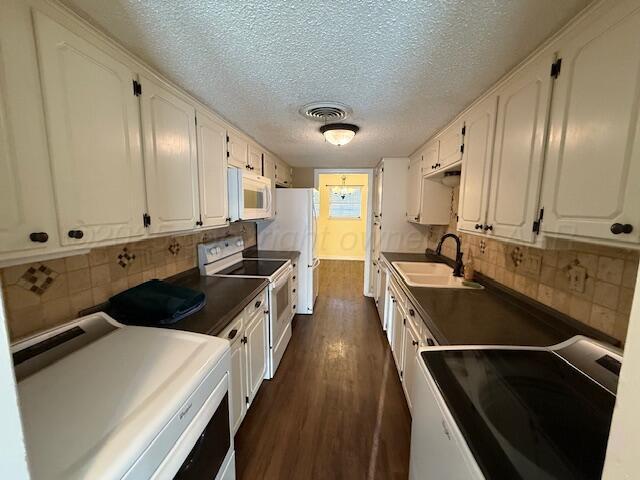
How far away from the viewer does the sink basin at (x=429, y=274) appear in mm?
2275

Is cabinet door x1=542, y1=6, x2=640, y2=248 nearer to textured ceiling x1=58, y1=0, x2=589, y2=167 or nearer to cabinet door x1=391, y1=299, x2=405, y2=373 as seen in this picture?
textured ceiling x1=58, y1=0, x2=589, y2=167

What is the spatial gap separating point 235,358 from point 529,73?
6.77 ft

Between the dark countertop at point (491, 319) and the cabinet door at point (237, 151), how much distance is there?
1.75 meters

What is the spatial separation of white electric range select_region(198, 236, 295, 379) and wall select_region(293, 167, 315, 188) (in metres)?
2.04

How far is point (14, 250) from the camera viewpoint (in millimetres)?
756

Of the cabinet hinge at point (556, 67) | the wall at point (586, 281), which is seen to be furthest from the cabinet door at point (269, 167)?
the cabinet hinge at point (556, 67)

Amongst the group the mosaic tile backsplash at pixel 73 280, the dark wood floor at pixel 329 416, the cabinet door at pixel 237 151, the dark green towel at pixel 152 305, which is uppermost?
the cabinet door at pixel 237 151

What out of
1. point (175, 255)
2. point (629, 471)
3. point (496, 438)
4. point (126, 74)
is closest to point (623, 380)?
point (629, 471)

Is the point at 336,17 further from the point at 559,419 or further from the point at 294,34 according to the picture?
the point at 559,419

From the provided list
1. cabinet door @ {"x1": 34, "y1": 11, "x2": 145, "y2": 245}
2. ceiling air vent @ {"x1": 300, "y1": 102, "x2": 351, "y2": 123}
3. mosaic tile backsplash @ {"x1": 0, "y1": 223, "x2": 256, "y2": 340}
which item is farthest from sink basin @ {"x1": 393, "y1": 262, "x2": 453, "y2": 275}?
cabinet door @ {"x1": 34, "y1": 11, "x2": 145, "y2": 245}

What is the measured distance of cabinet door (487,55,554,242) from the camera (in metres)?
1.08

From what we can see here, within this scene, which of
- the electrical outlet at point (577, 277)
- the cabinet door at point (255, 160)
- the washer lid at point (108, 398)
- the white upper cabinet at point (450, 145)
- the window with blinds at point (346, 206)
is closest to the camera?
the washer lid at point (108, 398)

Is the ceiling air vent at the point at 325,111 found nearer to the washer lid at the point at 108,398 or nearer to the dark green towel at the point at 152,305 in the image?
the dark green towel at the point at 152,305

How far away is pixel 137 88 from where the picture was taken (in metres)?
1.21
